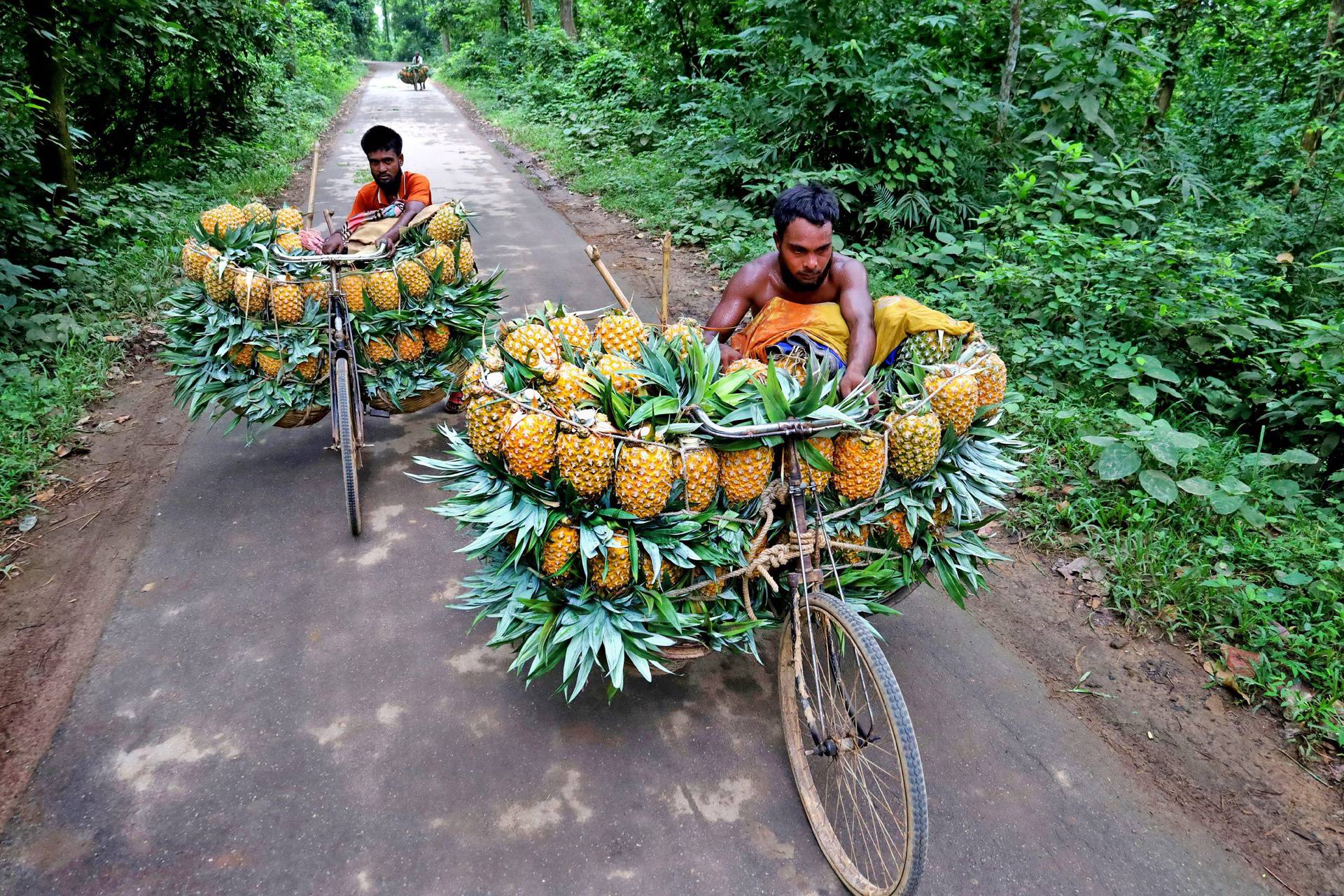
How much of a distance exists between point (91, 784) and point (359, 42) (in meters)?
50.3

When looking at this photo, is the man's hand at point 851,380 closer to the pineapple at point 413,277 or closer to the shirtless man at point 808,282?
the shirtless man at point 808,282

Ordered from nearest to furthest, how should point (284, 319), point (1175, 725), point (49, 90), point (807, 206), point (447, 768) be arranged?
point (447, 768) → point (1175, 725) → point (807, 206) → point (284, 319) → point (49, 90)

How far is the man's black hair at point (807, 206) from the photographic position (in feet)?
9.72

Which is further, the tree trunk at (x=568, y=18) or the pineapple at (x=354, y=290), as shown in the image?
the tree trunk at (x=568, y=18)

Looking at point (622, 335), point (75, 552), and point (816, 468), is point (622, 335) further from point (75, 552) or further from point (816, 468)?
point (75, 552)

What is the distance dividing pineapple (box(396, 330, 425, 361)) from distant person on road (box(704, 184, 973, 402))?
1.87 meters

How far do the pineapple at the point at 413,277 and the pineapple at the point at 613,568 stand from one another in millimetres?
2531

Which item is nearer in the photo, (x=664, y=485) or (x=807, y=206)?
(x=664, y=485)

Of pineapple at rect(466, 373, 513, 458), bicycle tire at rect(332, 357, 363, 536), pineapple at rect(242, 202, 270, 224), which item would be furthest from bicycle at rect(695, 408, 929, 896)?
pineapple at rect(242, 202, 270, 224)

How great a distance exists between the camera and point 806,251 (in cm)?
299

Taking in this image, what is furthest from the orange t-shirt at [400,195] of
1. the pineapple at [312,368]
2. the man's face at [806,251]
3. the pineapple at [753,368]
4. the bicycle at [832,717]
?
the bicycle at [832,717]

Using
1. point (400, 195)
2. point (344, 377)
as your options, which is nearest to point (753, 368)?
point (344, 377)

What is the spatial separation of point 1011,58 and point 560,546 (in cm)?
665

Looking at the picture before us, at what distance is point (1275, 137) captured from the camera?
6832 mm
